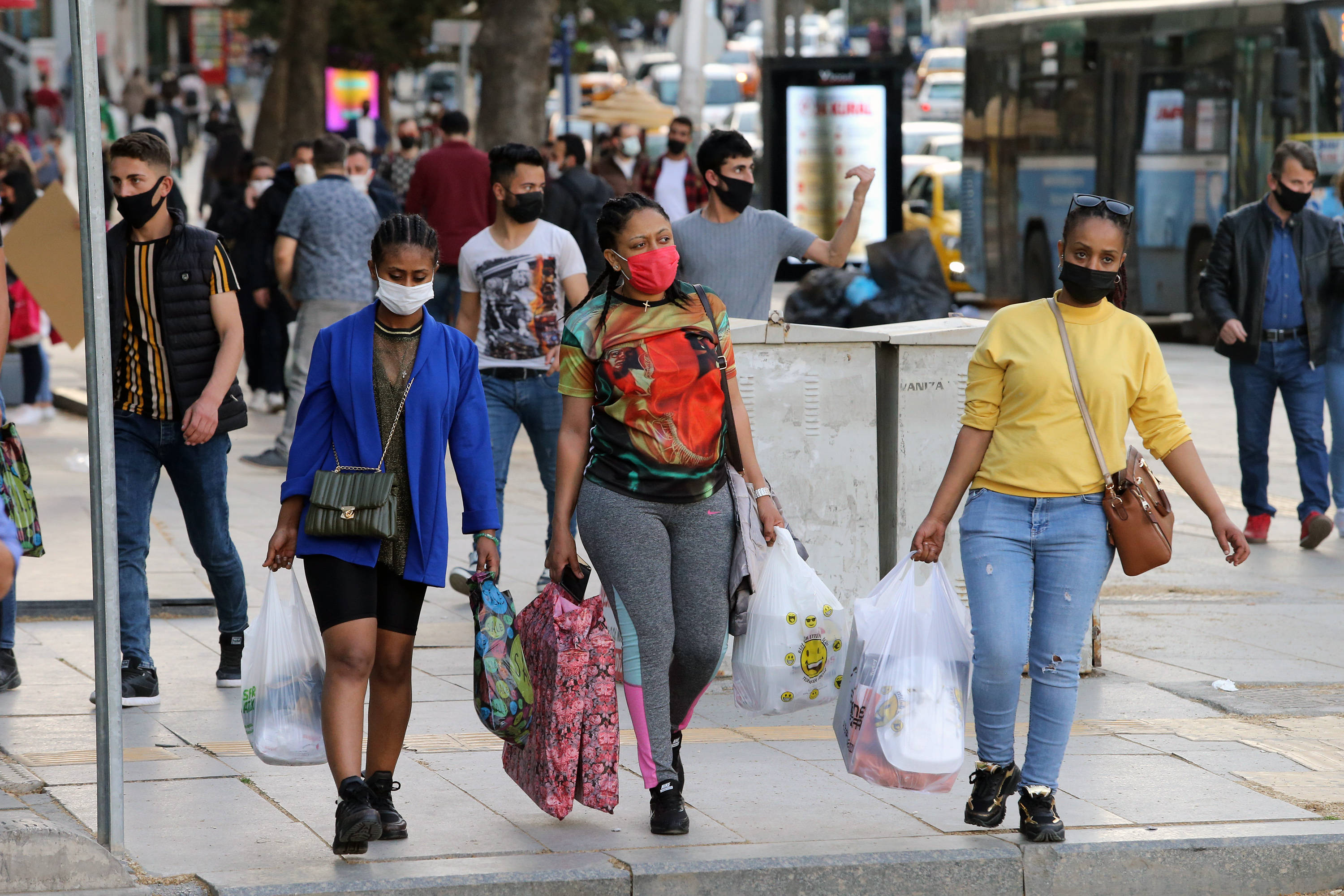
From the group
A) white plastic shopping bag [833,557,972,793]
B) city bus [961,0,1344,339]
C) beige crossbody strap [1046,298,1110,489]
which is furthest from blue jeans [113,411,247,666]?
city bus [961,0,1344,339]

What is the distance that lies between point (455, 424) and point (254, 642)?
2.46 ft

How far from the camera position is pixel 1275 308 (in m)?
9.57

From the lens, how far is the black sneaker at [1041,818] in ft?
15.9

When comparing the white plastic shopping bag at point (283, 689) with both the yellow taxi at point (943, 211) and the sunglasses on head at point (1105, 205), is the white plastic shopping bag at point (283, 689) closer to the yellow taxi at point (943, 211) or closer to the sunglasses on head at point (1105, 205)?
the sunglasses on head at point (1105, 205)

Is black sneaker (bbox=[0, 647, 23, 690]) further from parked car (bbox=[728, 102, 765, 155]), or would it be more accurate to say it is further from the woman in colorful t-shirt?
parked car (bbox=[728, 102, 765, 155])

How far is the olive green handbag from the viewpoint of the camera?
468 centimetres

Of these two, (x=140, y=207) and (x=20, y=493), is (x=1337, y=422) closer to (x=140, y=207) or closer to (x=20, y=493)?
(x=140, y=207)

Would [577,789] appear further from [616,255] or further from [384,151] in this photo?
[384,151]

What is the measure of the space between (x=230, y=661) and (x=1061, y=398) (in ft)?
10.6

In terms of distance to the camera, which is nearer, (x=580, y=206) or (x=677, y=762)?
(x=677, y=762)

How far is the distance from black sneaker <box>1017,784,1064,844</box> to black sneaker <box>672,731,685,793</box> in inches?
34.4

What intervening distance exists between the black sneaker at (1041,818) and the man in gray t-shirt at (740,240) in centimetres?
281

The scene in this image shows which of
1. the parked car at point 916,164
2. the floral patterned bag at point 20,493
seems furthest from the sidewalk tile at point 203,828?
the parked car at point 916,164

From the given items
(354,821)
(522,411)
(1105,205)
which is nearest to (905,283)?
(522,411)
